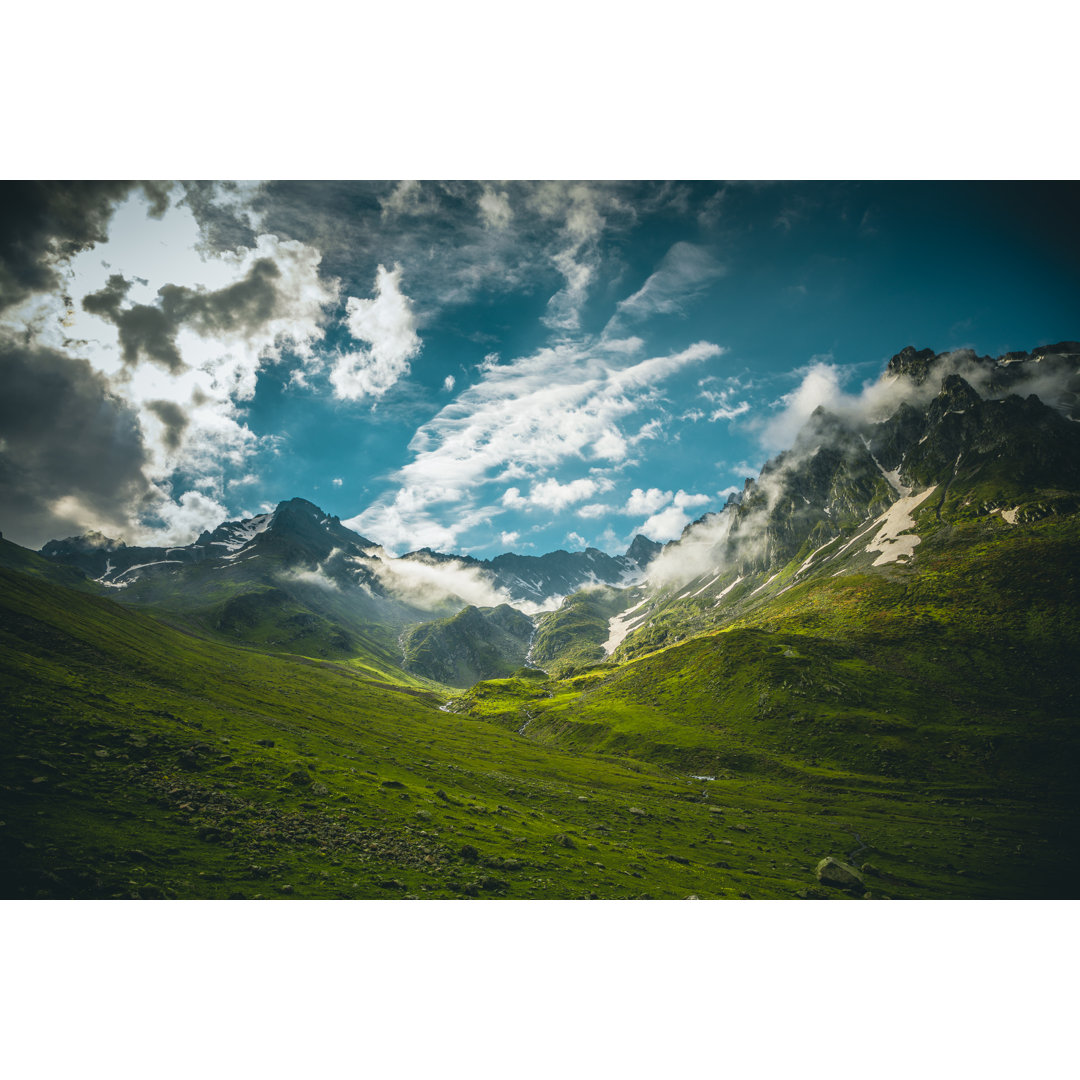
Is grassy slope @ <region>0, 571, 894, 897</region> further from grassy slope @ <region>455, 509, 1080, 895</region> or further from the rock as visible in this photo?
grassy slope @ <region>455, 509, 1080, 895</region>

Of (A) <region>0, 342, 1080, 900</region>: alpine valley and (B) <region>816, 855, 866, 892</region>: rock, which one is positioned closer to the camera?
(A) <region>0, 342, 1080, 900</region>: alpine valley

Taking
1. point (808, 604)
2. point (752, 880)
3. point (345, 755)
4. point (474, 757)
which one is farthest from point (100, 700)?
point (808, 604)

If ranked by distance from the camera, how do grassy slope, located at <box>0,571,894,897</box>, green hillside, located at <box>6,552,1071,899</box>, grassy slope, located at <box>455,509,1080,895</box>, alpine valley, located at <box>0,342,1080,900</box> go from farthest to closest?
grassy slope, located at <box>455,509,1080,895</box>, alpine valley, located at <box>0,342,1080,900</box>, green hillside, located at <box>6,552,1071,899</box>, grassy slope, located at <box>0,571,894,897</box>

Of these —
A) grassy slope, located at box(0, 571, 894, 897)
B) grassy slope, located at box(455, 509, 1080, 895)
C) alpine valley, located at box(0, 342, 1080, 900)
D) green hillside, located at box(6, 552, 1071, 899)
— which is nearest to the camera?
grassy slope, located at box(0, 571, 894, 897)

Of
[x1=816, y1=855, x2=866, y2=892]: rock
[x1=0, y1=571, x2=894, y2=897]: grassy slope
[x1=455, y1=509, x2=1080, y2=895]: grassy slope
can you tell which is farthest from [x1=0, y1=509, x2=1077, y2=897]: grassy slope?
[x1=816, y1=855, x2=866, y2=892]: rock

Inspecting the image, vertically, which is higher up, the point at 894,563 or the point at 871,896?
the point at 894,563

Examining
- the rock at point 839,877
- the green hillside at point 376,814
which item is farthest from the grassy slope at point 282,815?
the rock at point 839,877

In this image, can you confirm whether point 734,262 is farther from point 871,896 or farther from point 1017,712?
point 1017,712

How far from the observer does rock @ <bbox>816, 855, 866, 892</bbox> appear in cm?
3522

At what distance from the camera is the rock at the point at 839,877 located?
35219 mm

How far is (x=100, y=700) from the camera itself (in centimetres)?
3809

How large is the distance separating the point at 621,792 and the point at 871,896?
30375 mm

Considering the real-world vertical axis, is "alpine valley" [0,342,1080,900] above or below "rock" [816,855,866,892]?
above

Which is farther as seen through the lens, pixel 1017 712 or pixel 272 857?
pixel 1017 712
